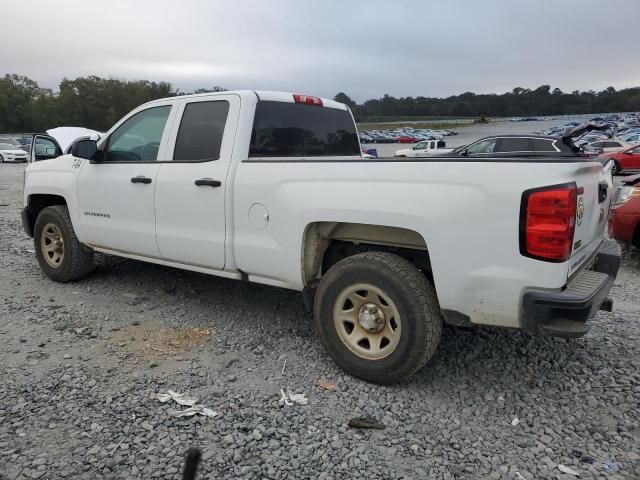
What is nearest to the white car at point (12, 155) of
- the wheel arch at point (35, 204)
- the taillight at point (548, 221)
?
the wheel arch at point (35, 204)

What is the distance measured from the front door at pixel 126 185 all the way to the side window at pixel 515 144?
43.7ft

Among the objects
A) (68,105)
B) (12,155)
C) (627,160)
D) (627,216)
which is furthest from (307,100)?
(68,105)

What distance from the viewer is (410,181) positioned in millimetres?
3035

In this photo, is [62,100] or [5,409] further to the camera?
[62,100]

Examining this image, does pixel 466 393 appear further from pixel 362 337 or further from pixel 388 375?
→ pixel 362 337

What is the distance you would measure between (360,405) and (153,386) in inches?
53.5

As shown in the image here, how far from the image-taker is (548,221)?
2672 mm

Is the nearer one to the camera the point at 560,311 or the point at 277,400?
the point at 560,311

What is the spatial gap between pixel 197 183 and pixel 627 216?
5.20 metres

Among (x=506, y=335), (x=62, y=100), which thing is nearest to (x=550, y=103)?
(x=62, y=100)

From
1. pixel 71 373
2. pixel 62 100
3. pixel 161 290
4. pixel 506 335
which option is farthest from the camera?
pixel 62 100

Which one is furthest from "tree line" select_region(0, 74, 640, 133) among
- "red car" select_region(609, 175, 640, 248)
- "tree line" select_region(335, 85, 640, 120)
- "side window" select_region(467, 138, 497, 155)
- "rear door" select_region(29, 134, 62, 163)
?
"red car" select_region(609, 175, 640, 248)

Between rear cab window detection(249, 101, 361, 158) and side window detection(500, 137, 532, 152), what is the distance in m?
11.9

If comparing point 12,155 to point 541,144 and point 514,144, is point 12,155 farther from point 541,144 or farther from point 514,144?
point 541,144
